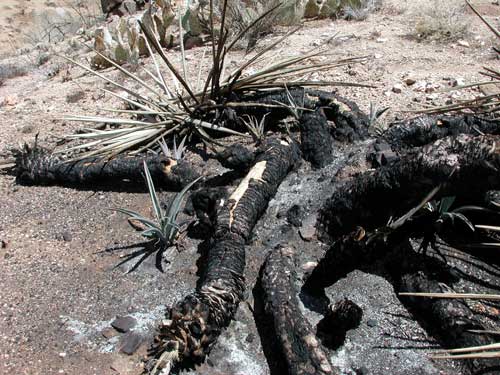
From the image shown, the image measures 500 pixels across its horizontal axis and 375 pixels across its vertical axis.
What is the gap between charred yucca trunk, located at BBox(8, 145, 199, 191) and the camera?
360 cm

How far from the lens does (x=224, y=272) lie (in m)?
2.59

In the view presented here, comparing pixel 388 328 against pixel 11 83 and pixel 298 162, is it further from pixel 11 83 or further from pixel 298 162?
pixel 11 83

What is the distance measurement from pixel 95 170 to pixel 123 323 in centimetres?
149

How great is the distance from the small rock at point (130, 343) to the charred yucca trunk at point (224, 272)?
0.16 meters

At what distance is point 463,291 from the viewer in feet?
8.38

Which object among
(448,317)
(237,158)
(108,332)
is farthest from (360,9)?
(108,332)

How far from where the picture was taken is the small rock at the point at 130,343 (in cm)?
250

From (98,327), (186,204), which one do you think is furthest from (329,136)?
(98,327)

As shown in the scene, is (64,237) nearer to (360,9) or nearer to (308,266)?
(308,266)

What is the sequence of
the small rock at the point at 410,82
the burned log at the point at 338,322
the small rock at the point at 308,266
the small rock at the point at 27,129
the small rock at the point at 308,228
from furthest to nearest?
1. the small rock at the point at 27,129
2. the small rock at the point at 410,82
3. the small rock at the point at 308,228
4. the small rock at the point at 308,266
5. the burned log at the point at 338,322

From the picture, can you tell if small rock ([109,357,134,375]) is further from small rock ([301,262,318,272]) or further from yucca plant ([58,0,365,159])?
yucca plant ([58,0,365,159])

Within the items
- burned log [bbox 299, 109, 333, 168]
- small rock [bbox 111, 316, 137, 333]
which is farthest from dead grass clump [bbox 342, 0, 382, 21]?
small rock [bbox 111, 316, 137, 333]

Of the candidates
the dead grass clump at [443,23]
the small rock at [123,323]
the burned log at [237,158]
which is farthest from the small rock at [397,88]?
the small rock at [123,323]

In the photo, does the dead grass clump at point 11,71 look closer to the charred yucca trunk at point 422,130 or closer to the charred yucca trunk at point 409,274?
the charred yucca trunk at point 422,130
